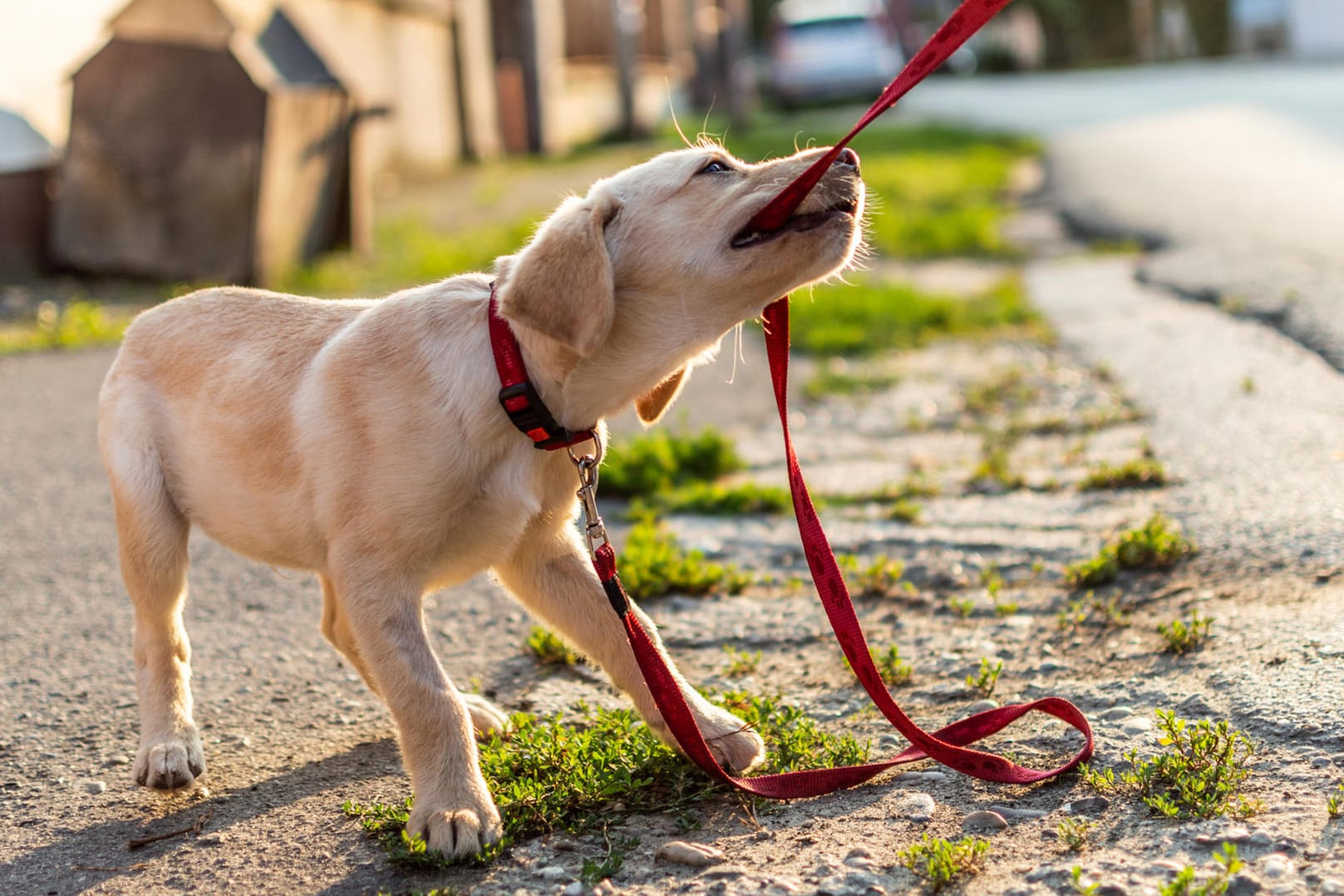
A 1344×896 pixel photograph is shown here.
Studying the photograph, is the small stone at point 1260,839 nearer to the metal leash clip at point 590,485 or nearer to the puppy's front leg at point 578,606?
the puppy's front leg at point 578,606

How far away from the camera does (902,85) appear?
2828 mm

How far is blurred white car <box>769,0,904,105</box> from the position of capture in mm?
26328

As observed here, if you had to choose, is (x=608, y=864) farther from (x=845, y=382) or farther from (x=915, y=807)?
(x=845, y=382)

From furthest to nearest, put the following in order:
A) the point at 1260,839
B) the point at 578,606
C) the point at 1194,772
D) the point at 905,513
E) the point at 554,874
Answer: the point at 905,513, the point at 578,606, the point at 1194,772, the point at 554,874, the point at 1260,839

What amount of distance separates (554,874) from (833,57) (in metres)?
25.5

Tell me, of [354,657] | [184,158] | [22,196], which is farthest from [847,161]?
[22,196]

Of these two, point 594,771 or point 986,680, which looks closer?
point 594,771

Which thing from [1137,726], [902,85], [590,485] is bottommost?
[1137,726]

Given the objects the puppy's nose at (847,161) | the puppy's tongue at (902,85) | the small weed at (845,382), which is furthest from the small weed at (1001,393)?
the puppy's tongue at (902,85)

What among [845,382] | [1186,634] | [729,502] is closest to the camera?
[1186,634]

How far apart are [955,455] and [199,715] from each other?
3.13 metres

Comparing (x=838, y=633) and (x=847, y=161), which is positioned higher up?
(x=847, y=161)

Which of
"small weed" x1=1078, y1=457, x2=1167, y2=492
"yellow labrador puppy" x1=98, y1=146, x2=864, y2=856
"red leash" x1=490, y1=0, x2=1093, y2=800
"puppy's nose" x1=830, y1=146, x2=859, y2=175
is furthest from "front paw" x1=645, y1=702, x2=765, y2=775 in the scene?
"small weed" x1=1078, y1=457, x2=1167, y2=492

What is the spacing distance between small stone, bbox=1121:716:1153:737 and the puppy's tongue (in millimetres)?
1304
